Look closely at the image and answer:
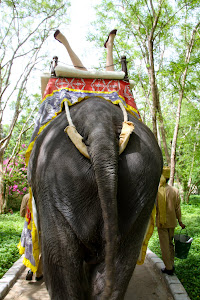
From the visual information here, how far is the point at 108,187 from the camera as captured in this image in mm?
1451

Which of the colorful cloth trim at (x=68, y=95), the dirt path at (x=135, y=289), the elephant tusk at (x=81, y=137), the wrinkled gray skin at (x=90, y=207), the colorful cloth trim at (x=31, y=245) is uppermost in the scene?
the colorful cloth trim at (x=68, y=95)

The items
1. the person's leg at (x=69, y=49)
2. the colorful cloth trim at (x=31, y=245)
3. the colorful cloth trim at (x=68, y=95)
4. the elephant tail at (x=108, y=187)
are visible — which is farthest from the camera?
the person's leg at (x=69, y=49)

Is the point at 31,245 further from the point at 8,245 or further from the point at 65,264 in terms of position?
the point at 8,245

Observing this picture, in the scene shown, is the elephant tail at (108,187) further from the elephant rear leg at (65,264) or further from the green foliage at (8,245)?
the green foliage at (8,245)

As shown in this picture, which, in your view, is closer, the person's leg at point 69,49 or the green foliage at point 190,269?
the person's leg at point 69,49

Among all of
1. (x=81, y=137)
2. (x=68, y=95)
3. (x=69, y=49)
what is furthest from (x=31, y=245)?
(x=69, y=49)

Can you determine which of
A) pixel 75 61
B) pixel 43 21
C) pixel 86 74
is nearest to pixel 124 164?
pixel 86 74

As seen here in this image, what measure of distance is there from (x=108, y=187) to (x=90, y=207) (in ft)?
0.70

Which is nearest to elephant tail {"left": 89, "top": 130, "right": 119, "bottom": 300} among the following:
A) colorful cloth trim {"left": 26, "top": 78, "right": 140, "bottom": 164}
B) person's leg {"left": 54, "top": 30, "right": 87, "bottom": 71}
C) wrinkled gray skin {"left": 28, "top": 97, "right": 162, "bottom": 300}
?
wrinkled gray skin {"left": 28, "top": 97, "right": 162, "bottom": 300}

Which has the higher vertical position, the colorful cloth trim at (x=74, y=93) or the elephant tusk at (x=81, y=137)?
the colorful cloth trim at (x=74, y=93)

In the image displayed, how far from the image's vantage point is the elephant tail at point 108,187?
1.35m

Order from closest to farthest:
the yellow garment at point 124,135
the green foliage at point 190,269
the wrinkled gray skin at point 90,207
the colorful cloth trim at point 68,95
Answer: the wrinkled gray skin at point 90,207 < the yellow garment at point 124,135 < the colorful cloth trim at point 68,95 < the green foliage at point 190,269

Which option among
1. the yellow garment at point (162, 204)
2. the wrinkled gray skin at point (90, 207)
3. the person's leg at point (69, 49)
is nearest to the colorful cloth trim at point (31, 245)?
the wrinkled gray skin at point (90, 207)

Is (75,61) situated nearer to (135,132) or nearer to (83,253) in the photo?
(135,132)
